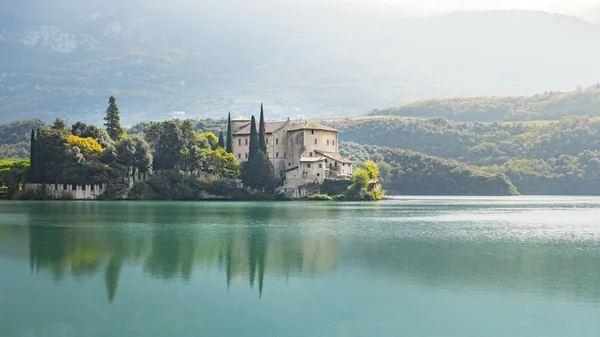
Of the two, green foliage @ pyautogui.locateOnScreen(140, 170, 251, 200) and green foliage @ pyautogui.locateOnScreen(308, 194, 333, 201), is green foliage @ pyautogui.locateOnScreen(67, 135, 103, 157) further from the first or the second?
green foliage @ pyautogui.locateOnScreen(308, 194, 333, 201)

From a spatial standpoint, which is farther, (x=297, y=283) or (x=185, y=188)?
(x=185, y=188)

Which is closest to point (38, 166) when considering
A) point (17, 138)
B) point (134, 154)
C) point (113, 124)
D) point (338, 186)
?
point (134, 154)

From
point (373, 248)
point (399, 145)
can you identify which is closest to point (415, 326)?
point (373, 248)

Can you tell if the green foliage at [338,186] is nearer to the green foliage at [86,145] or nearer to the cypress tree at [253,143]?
the cypress tree at [253,143]

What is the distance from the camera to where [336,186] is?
289 feet

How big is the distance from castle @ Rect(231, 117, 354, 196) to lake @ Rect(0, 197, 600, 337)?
5321cm

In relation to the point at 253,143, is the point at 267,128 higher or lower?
higher

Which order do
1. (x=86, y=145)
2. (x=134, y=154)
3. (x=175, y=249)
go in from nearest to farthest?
(x=175, y=249), (x=86, y=145), (x=134, y=154)

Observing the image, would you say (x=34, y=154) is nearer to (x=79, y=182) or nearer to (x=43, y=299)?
(x=79, y=182)

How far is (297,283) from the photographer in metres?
21.1

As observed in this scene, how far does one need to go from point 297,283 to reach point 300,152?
244 feet

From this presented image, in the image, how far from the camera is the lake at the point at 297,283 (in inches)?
632

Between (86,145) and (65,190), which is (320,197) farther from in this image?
(65,190)

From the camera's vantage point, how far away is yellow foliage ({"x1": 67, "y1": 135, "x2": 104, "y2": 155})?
7919cm
